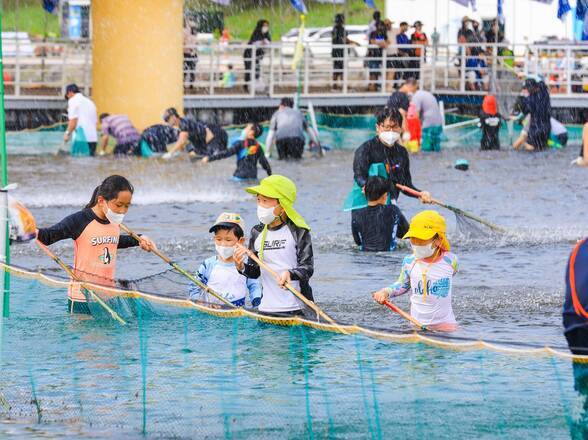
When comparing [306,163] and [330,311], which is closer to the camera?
[330,311]

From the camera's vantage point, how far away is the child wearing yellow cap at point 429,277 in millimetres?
8320

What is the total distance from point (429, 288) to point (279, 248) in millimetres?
945

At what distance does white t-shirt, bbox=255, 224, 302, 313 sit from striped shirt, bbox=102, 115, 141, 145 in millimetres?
19378

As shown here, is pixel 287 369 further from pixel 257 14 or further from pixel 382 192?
pixel 257 14

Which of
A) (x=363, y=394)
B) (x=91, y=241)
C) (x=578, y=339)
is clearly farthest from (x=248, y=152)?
(x=578, y=339)

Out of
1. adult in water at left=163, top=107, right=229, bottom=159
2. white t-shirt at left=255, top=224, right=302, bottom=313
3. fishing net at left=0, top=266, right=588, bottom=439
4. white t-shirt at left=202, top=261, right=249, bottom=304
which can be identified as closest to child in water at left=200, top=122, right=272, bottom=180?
adult in water at left=163, top=107, right=229, bottom=159

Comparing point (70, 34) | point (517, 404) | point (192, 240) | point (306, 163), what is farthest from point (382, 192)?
point (70, 34)

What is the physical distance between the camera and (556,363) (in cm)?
654

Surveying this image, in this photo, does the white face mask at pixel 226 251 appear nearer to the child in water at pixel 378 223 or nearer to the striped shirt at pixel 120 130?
→ the child in water at pixel 378 223

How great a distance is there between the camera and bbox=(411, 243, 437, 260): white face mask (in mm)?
8336

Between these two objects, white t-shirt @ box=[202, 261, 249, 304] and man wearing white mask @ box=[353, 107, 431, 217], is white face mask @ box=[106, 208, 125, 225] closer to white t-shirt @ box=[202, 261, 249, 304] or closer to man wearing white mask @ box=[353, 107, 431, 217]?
white t-shirt @ box=[202, 261, 249, 304]

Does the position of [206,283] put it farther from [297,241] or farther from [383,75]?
[383,75]

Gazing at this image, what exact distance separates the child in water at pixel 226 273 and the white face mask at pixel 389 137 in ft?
13.9

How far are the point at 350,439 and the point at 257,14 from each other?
5130 centimetres
